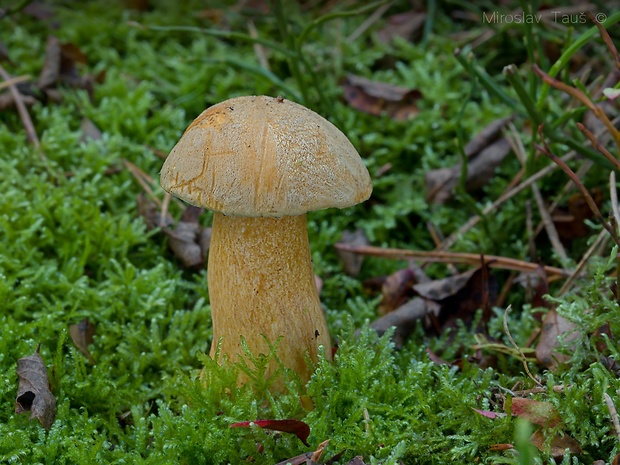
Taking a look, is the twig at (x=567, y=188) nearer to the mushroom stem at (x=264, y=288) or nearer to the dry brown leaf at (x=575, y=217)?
the dry brown leaf at (x=575, y=217)

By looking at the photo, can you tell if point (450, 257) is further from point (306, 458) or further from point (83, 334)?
point (83, 334)

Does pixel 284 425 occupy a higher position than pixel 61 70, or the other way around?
pixel 61 70

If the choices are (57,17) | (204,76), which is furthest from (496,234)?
(57,17)

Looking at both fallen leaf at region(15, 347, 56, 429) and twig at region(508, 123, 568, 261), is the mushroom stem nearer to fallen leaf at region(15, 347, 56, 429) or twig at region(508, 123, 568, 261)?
fallen leaf at region(15, 347, 56, 429)

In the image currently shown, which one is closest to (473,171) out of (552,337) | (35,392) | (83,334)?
(552,337)

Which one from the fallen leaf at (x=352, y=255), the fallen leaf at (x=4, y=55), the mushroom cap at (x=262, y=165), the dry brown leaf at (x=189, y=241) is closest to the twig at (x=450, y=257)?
the fallen leaf at (x=352, y=255)
